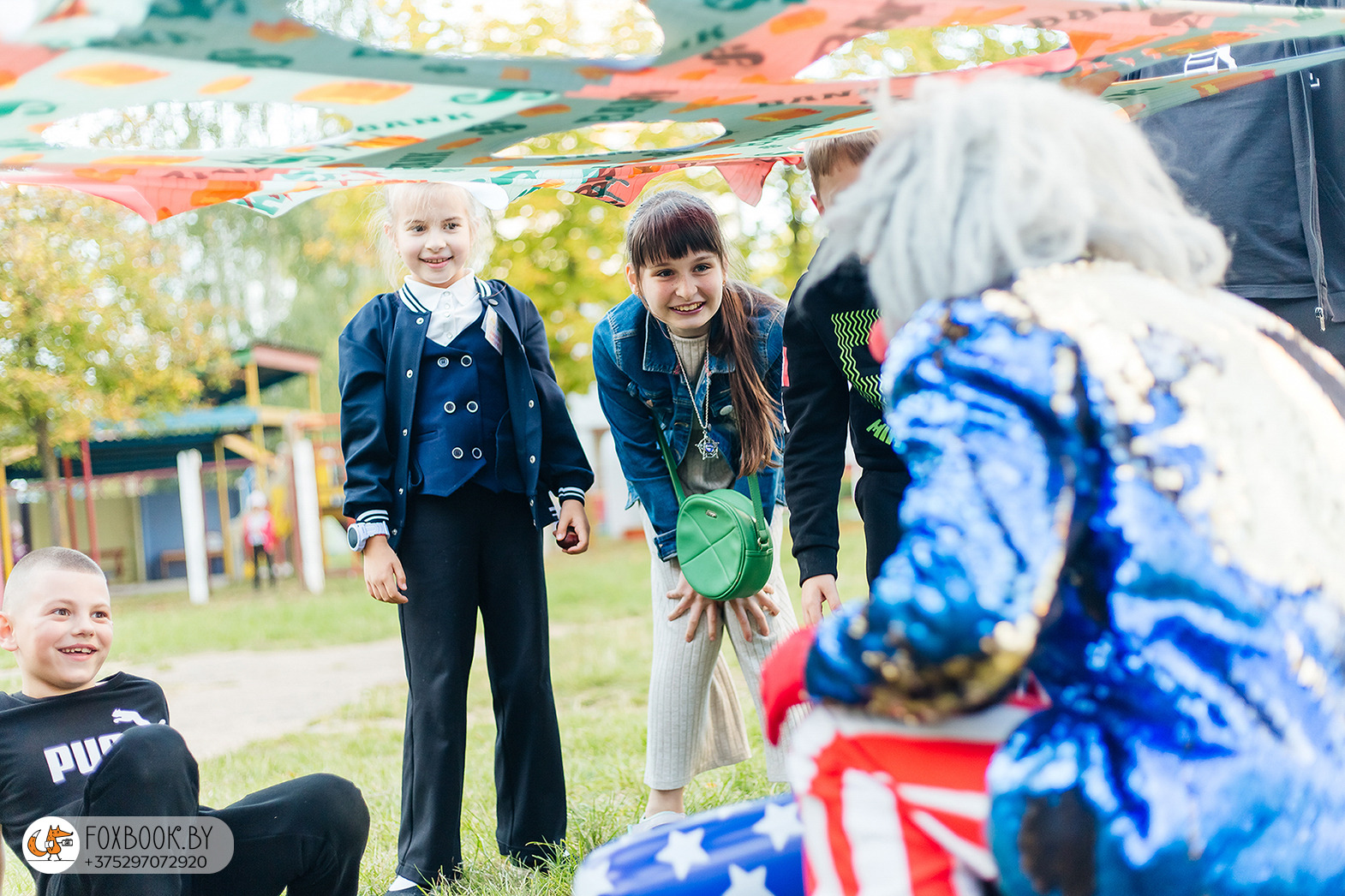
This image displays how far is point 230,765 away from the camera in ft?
15.6

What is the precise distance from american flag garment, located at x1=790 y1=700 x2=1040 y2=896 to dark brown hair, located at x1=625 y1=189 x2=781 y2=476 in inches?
65.2

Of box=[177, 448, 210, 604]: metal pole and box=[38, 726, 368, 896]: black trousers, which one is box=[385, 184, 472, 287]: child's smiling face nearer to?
box=[38, 726, 368, 896]: black trousers

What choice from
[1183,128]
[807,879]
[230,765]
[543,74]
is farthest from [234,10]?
[230,765]

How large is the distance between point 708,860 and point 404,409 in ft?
5.50

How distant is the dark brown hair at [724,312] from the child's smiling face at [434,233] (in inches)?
18.2

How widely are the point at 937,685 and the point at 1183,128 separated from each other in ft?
7.25

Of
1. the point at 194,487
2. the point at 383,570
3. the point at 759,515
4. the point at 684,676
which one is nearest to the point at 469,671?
the point at 383,570

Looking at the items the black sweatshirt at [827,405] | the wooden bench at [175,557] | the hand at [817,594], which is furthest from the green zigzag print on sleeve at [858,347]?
the wooden bench at [175,557]

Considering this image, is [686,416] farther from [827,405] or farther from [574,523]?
[827,405]

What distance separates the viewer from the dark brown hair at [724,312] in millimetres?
2957

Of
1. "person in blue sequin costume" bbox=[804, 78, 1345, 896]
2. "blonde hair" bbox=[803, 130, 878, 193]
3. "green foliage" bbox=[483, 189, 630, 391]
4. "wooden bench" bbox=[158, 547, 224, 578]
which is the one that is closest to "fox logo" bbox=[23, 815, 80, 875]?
"person in blue sequin costume" bbox=[804, 78, 1345, 896]

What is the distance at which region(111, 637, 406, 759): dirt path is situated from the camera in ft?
19.7

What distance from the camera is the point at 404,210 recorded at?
3.04 meters

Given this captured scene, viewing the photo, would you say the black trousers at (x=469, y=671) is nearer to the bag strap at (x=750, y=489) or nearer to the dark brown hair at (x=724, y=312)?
the bag strap at (x=750, y=489)
